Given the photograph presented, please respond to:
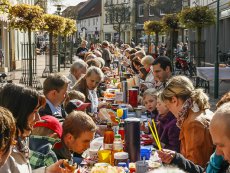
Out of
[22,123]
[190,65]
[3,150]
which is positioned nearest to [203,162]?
[22,123]

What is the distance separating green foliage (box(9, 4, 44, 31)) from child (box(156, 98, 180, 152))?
27.0 feet

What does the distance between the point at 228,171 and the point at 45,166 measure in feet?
3.98

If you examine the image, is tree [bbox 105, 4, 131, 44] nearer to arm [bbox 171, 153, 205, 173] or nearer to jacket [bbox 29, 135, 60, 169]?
arm [bbox 171, 153, 205, 173]

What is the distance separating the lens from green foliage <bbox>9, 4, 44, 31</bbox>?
11.8 metres

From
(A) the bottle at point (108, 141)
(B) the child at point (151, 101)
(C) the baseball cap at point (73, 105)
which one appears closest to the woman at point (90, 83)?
(B) the child at point (151, 101)

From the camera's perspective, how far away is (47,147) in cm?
297

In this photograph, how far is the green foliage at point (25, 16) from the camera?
11.8 m

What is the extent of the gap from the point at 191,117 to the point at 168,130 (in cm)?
82

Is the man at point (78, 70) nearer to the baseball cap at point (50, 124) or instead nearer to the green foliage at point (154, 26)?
the baseball cap at point (50, 124)

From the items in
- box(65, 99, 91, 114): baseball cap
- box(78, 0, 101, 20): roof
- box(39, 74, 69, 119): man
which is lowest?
box(65, 99, 91, 114): baseball cap

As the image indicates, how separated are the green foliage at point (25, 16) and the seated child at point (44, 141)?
9207 mm

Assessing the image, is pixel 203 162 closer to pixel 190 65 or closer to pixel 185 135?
pixel 185 135

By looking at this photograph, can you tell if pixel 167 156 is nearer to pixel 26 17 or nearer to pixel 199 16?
pixel 26 17

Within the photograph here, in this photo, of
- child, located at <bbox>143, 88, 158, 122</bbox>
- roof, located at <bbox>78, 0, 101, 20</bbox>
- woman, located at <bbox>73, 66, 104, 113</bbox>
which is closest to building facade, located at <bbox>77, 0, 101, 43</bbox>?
roof, located at <bbox>78, 0, 101, 20</bbox>
